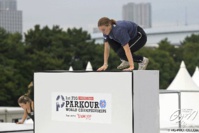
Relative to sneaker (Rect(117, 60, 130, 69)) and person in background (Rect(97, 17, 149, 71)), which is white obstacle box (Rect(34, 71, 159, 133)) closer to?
person in background (Rect(97, 17, 149, 71))

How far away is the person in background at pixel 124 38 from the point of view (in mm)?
8227

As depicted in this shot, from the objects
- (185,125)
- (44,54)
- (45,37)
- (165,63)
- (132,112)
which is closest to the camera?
(132,112)

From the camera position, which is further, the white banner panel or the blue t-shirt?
the blue t-shirt

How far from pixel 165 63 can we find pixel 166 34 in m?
78.0

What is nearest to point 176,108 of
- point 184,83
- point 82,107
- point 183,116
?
point 183,116

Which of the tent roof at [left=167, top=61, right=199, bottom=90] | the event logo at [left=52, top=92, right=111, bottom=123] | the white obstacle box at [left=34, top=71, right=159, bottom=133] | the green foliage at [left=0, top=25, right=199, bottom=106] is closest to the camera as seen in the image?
the white obstacle box at [left=34, top=71, right=159, bottom=133]

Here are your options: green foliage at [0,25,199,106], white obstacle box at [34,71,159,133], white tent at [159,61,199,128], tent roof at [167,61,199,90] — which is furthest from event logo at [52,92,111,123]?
green foliage at [0,25,199,106]

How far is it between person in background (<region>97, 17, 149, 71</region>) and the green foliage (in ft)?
105

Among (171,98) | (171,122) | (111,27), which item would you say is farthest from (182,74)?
(111,27)

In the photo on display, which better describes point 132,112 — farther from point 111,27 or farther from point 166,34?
point 166,34

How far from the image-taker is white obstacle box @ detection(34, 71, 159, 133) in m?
7.68

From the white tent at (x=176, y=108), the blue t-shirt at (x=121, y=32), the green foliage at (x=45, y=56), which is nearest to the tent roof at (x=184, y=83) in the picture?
the white tent at (x=176, y=108)

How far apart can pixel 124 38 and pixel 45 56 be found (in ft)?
129

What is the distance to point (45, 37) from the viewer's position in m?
52.1
